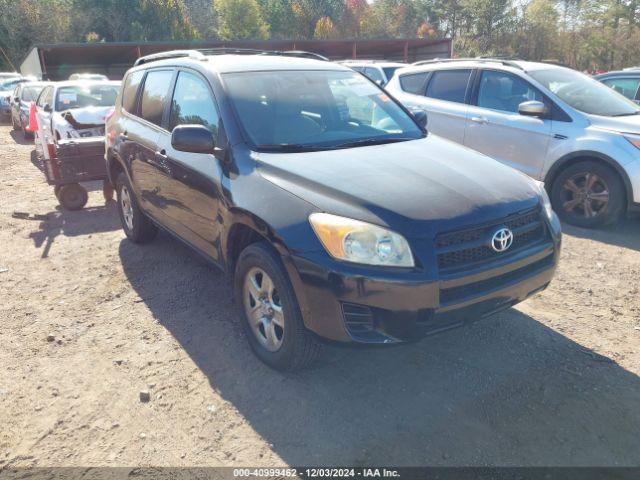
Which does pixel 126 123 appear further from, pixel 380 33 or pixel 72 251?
pixel 380 33

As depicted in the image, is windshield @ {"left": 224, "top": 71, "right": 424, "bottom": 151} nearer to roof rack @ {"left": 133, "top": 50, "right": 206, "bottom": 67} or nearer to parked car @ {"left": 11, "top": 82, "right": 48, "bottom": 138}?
roof rack @ {"left": 133, "top": 50, "right": 206, "bottom": 67}

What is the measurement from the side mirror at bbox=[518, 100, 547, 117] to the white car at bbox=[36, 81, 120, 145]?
668 centimetres

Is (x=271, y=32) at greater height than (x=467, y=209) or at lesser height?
greater

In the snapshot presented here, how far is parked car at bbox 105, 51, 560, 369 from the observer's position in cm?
261

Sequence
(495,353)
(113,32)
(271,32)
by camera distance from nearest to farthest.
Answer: (495,353), (113,32), (271,32)

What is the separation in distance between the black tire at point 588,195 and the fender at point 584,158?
0.16ft

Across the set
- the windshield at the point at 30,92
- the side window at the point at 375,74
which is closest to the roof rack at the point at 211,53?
the side window at the point at 375,74

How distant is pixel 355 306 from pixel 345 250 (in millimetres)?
286

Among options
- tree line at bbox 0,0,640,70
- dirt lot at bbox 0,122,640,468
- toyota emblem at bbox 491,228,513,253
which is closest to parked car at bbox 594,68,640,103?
dirt lot at bbox 0,122,640,468

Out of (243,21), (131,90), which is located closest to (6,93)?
(131,90)

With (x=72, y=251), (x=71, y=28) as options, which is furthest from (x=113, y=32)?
(x=72, y=251)

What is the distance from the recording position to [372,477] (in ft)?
7.93

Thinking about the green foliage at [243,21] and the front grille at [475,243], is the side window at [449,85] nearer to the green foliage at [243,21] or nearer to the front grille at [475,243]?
the front grille at [475,243]

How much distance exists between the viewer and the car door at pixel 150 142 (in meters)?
4.32
